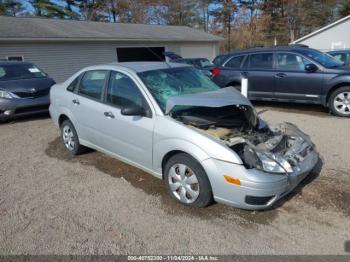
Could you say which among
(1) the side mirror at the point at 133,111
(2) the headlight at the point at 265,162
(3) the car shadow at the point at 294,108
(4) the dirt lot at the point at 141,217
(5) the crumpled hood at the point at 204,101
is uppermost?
(5) the crumpled hood at the point at 204,101

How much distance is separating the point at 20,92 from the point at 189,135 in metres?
6.43

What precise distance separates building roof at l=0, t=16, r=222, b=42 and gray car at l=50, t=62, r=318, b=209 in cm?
1173

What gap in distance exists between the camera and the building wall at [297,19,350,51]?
81.5ft

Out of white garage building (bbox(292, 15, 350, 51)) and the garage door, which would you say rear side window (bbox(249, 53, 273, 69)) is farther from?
white garage building (bbox(292, 15, 350, 51))

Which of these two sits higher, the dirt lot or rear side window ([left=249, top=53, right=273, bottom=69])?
rear side window ([left=249, top=53, right=273, bottom=69])

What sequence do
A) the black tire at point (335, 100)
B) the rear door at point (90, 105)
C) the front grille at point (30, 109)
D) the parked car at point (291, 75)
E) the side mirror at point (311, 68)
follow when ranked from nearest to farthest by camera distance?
the rear door at point (90, 105) < the black tire at point (335, 100) < the parked car at point (291, 75) < the side mirror at point (311, 68) < the front grille at point (30, 109)

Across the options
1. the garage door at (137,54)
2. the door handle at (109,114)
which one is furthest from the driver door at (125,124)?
the garage door at (137,54)

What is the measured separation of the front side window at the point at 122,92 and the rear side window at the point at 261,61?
5.26m

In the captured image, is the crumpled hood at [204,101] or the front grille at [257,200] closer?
the front grille at [257,200]

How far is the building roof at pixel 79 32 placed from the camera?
1429 cm

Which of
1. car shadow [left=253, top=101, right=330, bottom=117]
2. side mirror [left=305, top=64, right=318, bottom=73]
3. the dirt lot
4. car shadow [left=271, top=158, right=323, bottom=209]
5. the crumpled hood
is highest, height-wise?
side mirror [left=305, top=64, right=318, bottom=73]

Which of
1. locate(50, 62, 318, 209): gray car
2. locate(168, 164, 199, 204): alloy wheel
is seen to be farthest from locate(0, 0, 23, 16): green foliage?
locate(168, 164, 199, 204): alloy wheel

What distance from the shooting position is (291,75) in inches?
293

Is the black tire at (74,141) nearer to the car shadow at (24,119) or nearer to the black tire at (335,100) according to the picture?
the car shadow at (24,119)
